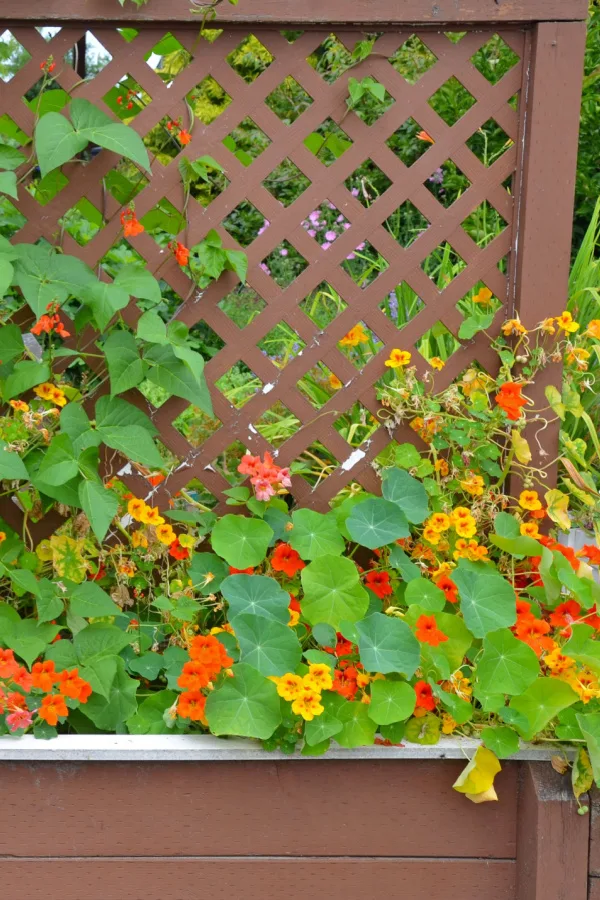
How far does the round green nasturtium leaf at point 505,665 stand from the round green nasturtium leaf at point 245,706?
384 mm

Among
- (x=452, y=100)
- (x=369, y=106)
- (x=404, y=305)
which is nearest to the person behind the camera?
(x=404, y=305)

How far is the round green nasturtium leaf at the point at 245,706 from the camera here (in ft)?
4.57

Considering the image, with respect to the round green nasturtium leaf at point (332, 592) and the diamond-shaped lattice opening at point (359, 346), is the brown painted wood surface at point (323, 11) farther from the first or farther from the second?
the round green nasturtium leaf at point (332, 592)

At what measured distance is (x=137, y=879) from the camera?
1.48m

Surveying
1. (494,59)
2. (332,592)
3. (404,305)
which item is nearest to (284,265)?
(494,59)

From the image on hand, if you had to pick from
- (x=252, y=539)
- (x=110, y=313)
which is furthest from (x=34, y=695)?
(x=110, y=313)

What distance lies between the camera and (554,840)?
4.75ft

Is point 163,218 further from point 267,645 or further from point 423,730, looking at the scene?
point 423,730

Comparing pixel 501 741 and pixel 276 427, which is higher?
pixel 276 427

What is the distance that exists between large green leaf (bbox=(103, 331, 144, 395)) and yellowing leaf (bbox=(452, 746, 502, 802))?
96 cm

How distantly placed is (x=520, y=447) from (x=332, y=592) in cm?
56

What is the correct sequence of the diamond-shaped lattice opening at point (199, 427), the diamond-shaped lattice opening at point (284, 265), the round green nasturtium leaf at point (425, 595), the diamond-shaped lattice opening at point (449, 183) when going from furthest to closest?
the diamond-shaped lattice opening at point (284, 265) < the diamond-shaped lattice opening at point (449, 183) < the diamond-shaped lattice opening at point (199, 427) < the round green nasturtium leaf at point (425, 595)

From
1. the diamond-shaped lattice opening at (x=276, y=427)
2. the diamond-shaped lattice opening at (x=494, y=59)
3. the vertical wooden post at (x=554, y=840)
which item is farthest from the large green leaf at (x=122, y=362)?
the diamond-shaped lattice opening at (x=494, y=59)

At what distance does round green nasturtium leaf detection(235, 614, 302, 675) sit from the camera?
1478mm
